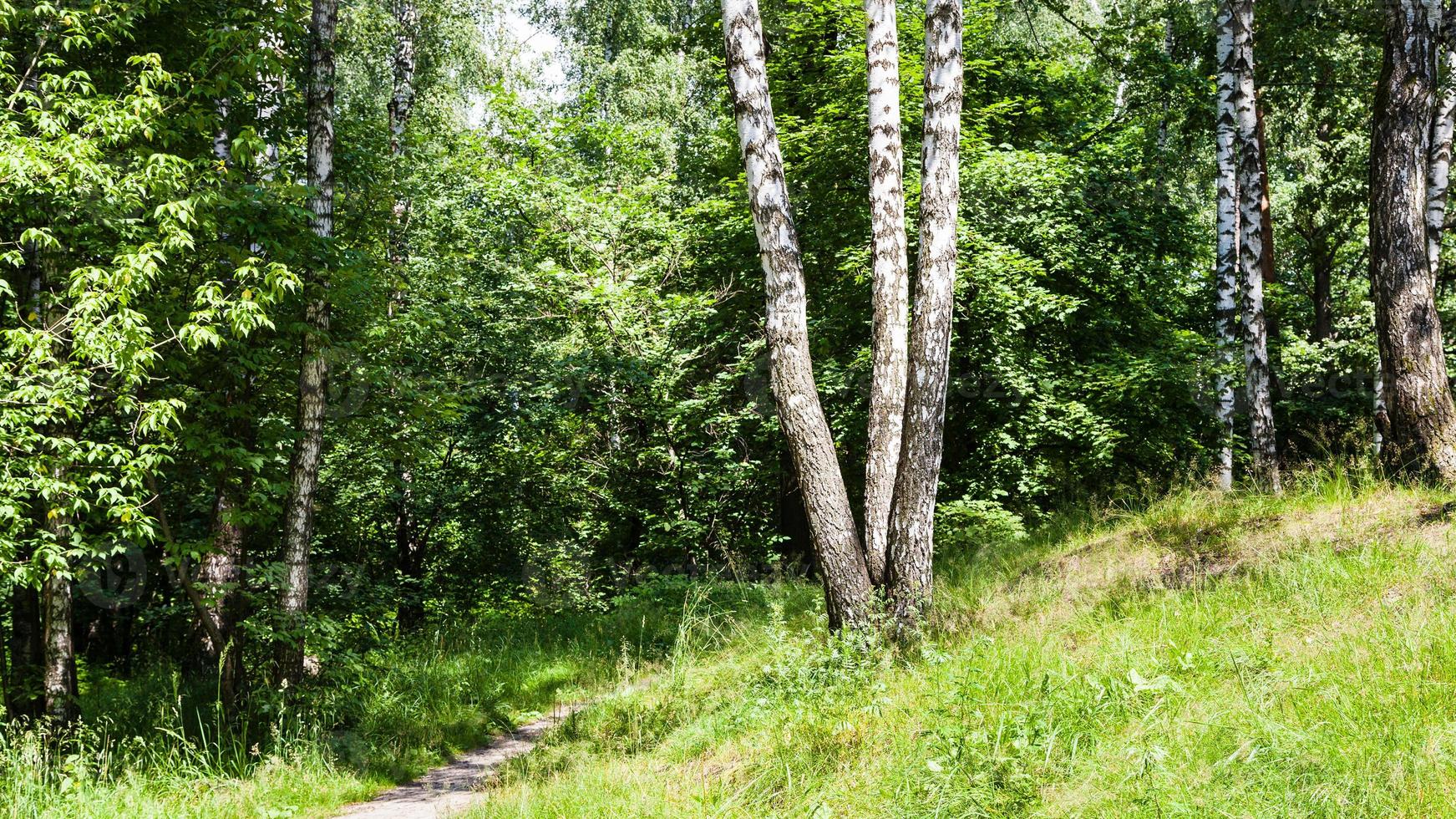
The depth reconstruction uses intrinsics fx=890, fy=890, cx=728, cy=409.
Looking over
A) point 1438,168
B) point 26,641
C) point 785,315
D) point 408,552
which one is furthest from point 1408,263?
point 408,552

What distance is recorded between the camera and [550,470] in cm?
1350

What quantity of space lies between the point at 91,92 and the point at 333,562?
783cm

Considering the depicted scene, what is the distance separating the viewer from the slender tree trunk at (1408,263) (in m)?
6.10

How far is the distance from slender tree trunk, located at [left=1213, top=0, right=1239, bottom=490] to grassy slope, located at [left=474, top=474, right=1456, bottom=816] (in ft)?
14.2

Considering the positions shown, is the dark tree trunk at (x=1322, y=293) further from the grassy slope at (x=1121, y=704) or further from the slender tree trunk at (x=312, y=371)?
the slender tree trunk at (x=312, y=371)

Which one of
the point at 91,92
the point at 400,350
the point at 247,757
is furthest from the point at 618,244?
the point at 247,757

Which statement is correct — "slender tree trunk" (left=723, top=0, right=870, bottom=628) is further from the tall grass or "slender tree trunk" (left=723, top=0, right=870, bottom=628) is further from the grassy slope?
the tall grass

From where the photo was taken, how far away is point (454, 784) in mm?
5902

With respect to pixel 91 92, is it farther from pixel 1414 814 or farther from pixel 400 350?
pixel 1414 814

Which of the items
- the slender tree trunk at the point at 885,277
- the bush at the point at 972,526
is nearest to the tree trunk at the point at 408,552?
the bush at the point at 972,526

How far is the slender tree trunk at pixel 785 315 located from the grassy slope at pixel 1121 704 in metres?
0.75

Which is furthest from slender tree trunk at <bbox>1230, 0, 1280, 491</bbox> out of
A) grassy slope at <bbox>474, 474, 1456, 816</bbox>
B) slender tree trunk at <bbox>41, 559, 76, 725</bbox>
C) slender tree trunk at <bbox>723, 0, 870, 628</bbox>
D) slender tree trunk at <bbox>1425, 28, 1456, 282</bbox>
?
slender tree trunk at <bbox>41, 559, 76, 725</bbox>

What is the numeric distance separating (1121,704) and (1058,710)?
26 centimetres

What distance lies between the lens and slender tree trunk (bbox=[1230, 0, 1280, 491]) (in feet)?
31.1
